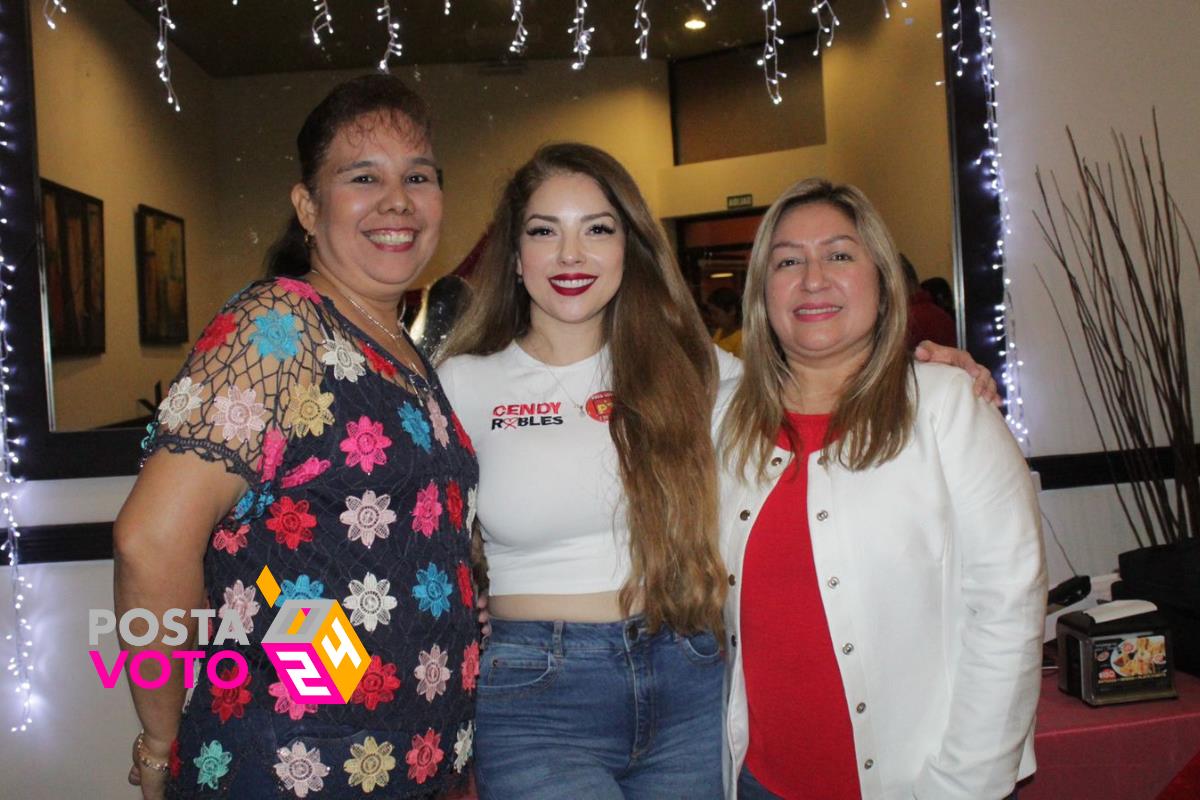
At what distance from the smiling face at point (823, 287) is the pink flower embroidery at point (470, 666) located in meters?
0.80

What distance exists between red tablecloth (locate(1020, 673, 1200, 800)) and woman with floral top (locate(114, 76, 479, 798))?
1.33 metres

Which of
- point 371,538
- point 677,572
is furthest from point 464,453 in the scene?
point 677,572

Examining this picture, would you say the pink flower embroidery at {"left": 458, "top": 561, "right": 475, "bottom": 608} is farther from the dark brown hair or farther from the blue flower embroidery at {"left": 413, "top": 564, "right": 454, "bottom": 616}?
the dark brown hair

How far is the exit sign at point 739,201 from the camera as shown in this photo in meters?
3.14

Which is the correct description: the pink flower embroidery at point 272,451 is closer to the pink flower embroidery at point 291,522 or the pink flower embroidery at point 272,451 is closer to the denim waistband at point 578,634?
the pink flower embroidery at point 291,522

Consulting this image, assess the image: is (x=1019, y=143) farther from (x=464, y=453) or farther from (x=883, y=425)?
(x=464, y=453)

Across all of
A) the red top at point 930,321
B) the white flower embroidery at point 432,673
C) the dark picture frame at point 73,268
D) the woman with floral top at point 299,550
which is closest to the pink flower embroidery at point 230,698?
the woman with floral top at point 299,550

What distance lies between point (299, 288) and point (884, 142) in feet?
7.88

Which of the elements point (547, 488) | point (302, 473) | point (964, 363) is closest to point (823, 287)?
point (964, 363)

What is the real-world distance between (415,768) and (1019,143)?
2.88 m

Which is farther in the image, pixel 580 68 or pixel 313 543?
pixel 580 68

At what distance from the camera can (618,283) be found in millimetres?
1897

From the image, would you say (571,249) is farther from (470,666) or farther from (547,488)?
(470,666)

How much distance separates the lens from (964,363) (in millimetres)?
1751
